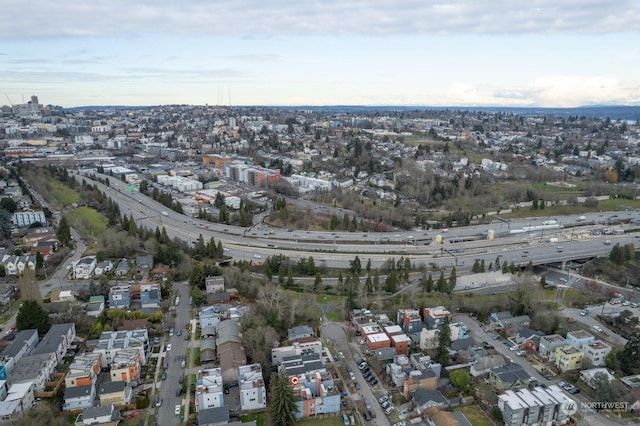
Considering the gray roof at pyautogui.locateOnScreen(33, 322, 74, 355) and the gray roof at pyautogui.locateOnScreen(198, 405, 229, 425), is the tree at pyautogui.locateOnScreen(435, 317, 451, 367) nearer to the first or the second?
the gray roof at pyautogui.locateOnScreen(198, 405, 229, 425)

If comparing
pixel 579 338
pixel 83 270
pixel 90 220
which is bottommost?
pixel 579 338

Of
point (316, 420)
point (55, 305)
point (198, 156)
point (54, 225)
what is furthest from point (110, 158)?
point (316, 420)

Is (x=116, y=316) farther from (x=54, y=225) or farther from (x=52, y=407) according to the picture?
(x=54, y=225)

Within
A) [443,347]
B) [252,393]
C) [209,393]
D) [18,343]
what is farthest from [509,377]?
[18,343]

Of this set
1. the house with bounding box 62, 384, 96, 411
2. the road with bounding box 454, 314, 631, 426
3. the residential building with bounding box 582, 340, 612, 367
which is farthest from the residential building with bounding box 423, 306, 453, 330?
the house with bounding box 62, 384, 96, 411

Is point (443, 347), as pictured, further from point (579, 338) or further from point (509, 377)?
point (579, 338)
